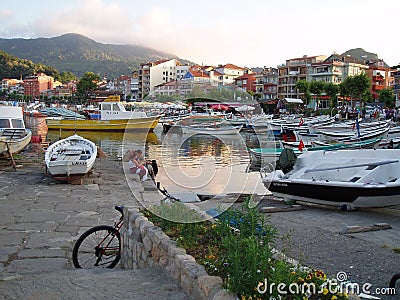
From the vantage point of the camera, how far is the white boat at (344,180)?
9.35 meters

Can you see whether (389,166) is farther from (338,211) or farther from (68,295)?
(68,295)

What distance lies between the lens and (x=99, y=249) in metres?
5.66

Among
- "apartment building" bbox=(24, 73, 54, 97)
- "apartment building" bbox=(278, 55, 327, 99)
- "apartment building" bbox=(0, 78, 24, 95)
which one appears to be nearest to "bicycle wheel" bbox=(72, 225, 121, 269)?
"apartment building" bbox=(278, 55, 327, 99)

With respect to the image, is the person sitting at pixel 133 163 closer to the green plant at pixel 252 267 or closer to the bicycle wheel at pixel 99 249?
the bicycle wheel at pixel 99 249

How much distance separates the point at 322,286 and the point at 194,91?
3259mm

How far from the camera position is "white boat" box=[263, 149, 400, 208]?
935 centimetres

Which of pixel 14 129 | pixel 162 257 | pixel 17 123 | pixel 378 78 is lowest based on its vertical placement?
pixel 162 257

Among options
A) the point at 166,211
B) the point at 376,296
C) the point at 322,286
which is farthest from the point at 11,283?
the point at 376,296

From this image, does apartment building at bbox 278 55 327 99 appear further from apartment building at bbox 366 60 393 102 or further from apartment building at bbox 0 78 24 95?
apartment building at bbox 0 78 24 95

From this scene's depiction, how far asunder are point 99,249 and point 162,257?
150 cm

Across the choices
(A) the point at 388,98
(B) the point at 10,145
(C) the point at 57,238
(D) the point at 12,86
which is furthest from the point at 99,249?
(D) the point at 12,86

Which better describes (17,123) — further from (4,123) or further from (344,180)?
(344,180)

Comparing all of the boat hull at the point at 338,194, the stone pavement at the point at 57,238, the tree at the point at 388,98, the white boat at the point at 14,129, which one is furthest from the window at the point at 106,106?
the tree at the point at 388,98

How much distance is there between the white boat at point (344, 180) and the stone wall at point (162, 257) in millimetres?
5580
